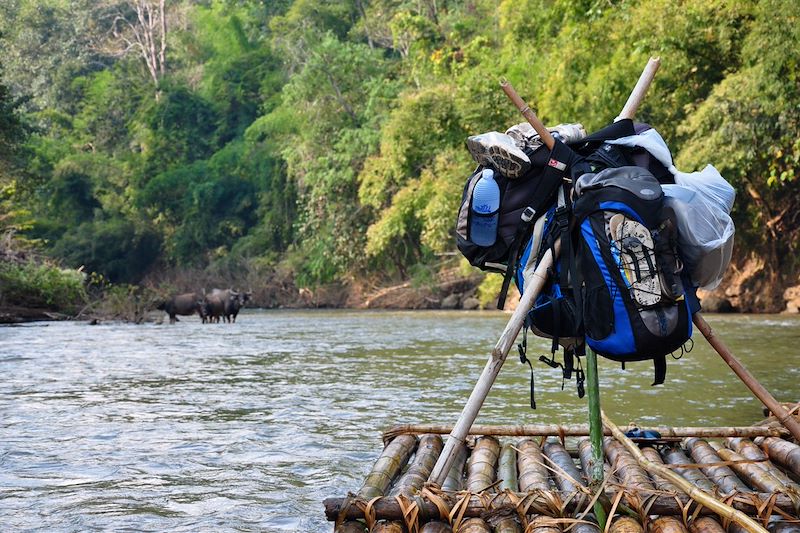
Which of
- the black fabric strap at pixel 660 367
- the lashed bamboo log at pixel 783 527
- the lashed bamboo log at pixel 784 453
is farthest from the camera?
the lashed bamboo log at pixel 784 453

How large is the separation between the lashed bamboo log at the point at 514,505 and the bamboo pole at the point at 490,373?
22 centimetres

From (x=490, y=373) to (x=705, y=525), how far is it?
3.38ft

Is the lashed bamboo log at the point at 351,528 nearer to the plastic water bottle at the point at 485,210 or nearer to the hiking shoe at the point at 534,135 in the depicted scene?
the plastic water bottle at the point at 485,210

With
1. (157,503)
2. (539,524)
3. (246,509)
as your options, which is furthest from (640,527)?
(157,503)

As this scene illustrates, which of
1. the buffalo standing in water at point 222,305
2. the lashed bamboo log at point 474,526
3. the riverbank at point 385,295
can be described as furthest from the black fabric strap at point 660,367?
the buffalo standing in water at point 222,305

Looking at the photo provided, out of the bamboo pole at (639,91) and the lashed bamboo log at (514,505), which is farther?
the bamboo pole at (639,91)

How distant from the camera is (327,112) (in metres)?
40.3

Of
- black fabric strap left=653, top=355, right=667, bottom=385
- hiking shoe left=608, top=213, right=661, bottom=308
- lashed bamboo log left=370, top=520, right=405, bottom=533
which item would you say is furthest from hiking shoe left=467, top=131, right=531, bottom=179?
lashed bamboo log left=370, top=520, right=405, bottom=533

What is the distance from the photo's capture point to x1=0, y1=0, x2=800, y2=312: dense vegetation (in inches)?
823

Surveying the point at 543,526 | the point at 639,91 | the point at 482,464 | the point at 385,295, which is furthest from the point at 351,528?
the point at 385,295

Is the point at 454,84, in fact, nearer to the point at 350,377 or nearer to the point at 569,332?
the point at 350,377

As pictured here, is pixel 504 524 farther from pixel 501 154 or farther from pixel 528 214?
pixel 501 154

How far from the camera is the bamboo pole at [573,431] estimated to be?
5656mm

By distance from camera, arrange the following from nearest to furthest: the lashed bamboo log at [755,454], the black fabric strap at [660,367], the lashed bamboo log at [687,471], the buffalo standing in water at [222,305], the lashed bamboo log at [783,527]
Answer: the lashed bamboo log at [783,527] < the black fabric strap at [660,367] < the lashed bamboo log at [687,471] < the lashed bamboo log at [755,454] < the buffalo standing in water at [222,305]
